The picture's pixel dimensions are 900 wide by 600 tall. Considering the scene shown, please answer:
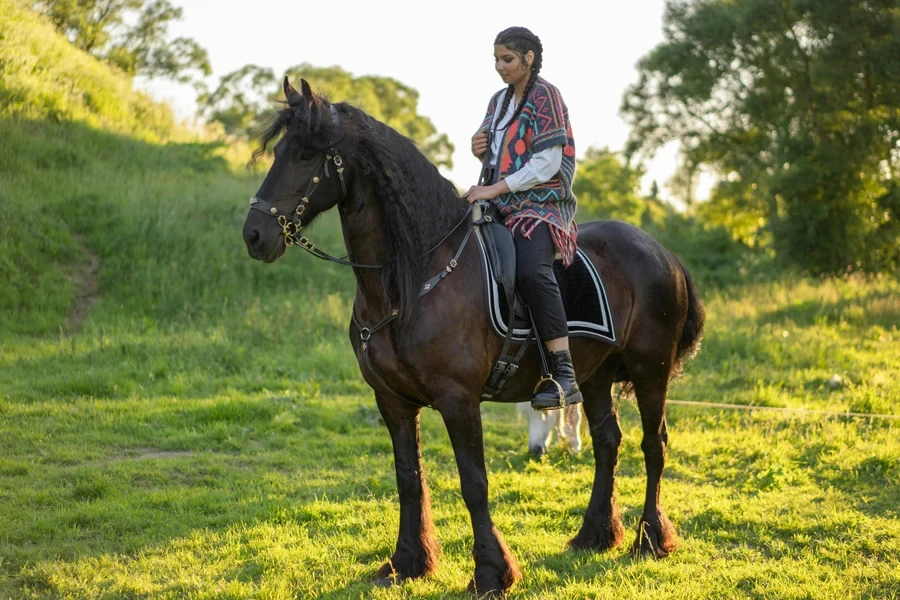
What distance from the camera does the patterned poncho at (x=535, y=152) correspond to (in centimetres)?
488

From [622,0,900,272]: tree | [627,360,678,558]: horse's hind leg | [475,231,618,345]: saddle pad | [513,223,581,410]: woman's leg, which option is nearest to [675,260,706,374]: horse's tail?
[627,360,678,558]: horse's hind leg

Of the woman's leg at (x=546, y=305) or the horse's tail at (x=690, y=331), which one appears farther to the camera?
the horse's tail at (x=690, y=331)

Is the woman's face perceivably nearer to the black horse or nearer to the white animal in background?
the black horse

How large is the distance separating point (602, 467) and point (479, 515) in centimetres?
150

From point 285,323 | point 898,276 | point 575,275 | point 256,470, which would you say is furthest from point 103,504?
point 898,276

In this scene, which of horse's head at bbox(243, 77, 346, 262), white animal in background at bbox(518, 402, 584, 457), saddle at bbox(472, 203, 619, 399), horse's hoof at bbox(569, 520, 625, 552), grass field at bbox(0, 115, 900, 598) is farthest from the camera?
white animal in background at bbox(518, 402, 584, 457)

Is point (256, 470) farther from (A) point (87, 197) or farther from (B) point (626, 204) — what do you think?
(B) point (626, 204)

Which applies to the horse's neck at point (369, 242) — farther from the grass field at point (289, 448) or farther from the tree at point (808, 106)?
the tree at point (808, 106)

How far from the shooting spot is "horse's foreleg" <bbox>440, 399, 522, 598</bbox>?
4703mm

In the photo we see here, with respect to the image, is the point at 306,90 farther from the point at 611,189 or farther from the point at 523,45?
the point at 611,189

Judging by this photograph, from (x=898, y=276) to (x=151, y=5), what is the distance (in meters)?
20.2

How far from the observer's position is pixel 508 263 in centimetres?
484

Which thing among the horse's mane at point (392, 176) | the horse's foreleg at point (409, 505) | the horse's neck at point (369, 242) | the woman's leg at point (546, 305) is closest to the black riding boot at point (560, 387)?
the woman's leg at point (546, 305)

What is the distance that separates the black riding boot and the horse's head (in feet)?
5.34
